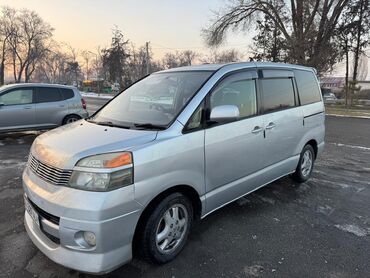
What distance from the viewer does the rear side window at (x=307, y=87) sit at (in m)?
5.16

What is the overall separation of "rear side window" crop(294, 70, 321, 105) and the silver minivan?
0.51m

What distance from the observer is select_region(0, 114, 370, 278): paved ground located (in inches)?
120

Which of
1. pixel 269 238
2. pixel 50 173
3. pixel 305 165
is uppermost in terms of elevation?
pixel 50 173

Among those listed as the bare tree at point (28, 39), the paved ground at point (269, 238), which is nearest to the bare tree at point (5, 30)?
the bare tree at point (28, 39)

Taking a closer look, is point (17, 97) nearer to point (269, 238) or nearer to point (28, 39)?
point (269, 238)

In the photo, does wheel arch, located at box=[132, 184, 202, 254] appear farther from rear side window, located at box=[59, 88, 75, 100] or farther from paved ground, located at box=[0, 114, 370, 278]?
rear side window, located at box=[59, 88, 75, 100]

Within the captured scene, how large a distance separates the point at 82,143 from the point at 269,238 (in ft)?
7.33

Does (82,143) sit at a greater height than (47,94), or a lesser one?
lesser

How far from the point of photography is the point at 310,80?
18.2ft

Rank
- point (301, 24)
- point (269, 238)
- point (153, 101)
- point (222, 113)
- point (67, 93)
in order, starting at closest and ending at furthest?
point (222, 113)
point (269, 238)
point (153, 101)
point (67, 93)
point (301, 24)

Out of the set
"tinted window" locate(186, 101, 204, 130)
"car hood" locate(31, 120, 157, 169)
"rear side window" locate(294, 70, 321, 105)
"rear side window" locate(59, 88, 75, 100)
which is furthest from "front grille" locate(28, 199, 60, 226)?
"rear side window" locate(59, 88, 75, 100)

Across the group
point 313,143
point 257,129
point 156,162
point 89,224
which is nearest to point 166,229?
point 156,162

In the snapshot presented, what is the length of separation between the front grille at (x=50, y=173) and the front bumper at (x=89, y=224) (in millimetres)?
57

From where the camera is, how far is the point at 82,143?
292 cm
